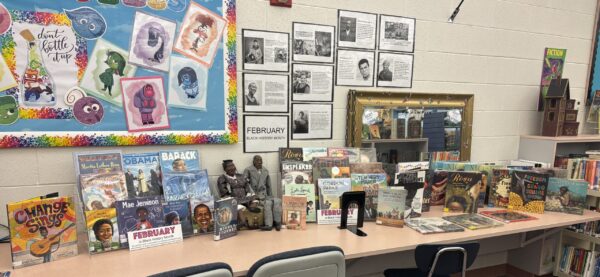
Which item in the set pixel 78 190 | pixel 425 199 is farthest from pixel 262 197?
pixel 425 199

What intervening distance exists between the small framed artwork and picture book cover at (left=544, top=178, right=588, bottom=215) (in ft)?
8.15

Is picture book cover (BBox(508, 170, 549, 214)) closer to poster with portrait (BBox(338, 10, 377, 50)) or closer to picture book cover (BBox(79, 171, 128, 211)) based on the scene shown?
poster with portrait (BBox(338, 10, 377, 50))

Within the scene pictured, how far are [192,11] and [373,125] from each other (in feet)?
4.41

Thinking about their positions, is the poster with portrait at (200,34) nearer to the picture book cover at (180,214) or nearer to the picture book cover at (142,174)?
the picture book cover at (142,174)

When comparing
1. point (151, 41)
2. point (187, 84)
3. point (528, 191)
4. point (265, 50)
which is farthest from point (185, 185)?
point (528, 191)

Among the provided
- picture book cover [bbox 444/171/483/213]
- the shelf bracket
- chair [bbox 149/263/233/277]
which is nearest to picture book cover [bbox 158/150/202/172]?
chair [bbox 149/263/233/277]

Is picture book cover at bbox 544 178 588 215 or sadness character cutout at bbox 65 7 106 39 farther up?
sadness character cutout at bbox 65 7 106 39

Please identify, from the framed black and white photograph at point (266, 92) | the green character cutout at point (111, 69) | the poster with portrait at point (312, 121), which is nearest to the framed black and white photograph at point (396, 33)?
the poster with portrait at point (312, 121)

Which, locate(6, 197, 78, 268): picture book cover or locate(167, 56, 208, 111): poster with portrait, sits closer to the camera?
locate(6, 197, 78, 268): picture book cover

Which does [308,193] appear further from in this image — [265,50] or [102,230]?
[102,230]

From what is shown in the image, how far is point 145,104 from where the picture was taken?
181 centimetres

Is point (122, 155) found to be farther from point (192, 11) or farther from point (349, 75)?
→ point (349, 75)

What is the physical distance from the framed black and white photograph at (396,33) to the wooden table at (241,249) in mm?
1230

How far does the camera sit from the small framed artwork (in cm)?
178
